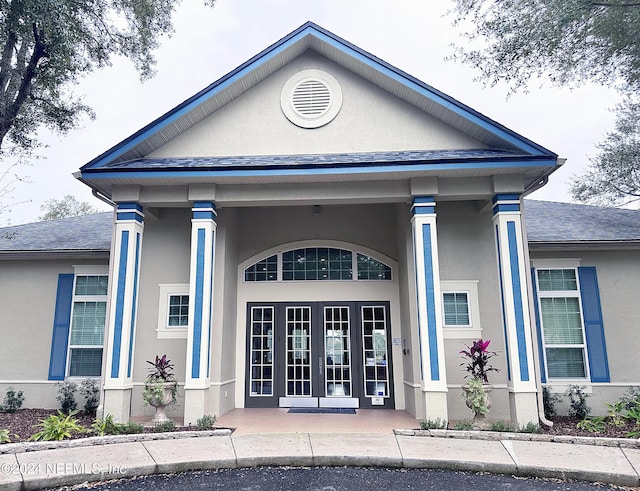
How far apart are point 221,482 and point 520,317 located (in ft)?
16.7

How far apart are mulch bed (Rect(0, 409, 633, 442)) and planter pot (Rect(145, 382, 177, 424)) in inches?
15.2

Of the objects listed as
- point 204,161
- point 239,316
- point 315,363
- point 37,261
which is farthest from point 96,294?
point 315,363

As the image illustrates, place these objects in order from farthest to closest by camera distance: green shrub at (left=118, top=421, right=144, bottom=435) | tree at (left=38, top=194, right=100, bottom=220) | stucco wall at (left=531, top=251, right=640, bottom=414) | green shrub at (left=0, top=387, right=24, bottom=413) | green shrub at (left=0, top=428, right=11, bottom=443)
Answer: tree at (left=38, top=194, right=100, bottom=220) → green shrub at (left=0, top=387, right=24, bottom=413) → stucco wall at (left=531, top=251, right=640, bottom=414) → green shrub at (left=118, top=421, right=144, bottom=435) → green shrub at (left=0, top=428, right=11, bottom=443)

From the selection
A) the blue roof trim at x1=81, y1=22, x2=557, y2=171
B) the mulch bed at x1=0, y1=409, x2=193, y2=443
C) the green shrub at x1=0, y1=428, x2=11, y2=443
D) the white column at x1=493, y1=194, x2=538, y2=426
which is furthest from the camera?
the blue roof trim at x1=81, y1=22, x2=557, y2=171

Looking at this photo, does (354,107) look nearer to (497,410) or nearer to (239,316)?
(239,316)

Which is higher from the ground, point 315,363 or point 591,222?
point 591,222

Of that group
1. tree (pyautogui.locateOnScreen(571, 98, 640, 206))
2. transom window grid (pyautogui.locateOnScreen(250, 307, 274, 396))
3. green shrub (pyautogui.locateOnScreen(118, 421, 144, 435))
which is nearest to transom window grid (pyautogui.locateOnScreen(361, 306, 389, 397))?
transom window grid (pyautogui.locateOnScreen(250, 307, 274, 396))

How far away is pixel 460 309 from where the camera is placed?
27.9 ft

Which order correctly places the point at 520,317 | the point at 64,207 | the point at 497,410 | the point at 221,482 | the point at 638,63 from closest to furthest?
the point at 221,482, the point at 520,317, the point at 497,410, the point at 638,63, the point at 64,207

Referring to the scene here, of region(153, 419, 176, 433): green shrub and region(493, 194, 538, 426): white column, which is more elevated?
region(493, 194, 538, 426): white column

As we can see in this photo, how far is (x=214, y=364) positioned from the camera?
8219mm

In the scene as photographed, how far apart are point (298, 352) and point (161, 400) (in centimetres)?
303

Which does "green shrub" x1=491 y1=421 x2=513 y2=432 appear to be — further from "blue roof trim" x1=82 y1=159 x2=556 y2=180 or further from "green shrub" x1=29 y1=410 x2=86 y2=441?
"green shrub" x1=29 y1=410 x2=86 y2=441

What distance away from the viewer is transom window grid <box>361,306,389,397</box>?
30.5ft
